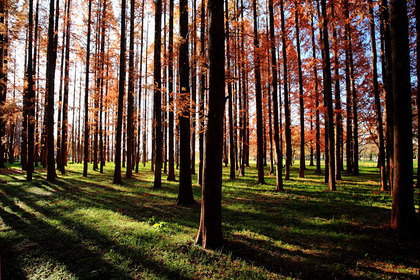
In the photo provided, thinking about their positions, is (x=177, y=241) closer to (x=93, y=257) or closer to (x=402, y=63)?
(x=93, y=257)

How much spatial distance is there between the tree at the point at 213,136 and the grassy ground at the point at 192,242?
46 centimetres

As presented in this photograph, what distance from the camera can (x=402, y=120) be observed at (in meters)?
4.75

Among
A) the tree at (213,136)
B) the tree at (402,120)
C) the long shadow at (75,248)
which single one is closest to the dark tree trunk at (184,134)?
the long shadow at (75,248)

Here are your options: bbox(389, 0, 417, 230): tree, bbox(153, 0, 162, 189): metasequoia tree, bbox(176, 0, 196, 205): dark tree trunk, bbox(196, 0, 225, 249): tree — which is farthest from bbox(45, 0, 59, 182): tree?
bbox(389, 0, 417, 230): tree

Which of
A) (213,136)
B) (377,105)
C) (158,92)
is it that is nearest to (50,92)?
(158,92)

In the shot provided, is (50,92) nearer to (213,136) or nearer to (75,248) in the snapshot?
(75,248)

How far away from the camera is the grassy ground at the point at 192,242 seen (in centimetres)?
324

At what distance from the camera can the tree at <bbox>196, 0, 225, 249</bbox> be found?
399 cm

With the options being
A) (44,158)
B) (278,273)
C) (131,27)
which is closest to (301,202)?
(278,273)

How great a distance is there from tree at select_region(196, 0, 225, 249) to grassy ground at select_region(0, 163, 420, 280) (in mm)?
463

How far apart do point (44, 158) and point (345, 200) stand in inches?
1217

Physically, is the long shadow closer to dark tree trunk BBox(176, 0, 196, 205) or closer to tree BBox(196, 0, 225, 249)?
tree BBox(196, 0, 225, 249)

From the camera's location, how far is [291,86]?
20156mm

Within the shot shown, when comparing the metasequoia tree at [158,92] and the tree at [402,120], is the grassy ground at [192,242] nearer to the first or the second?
the tree at [402,120]
